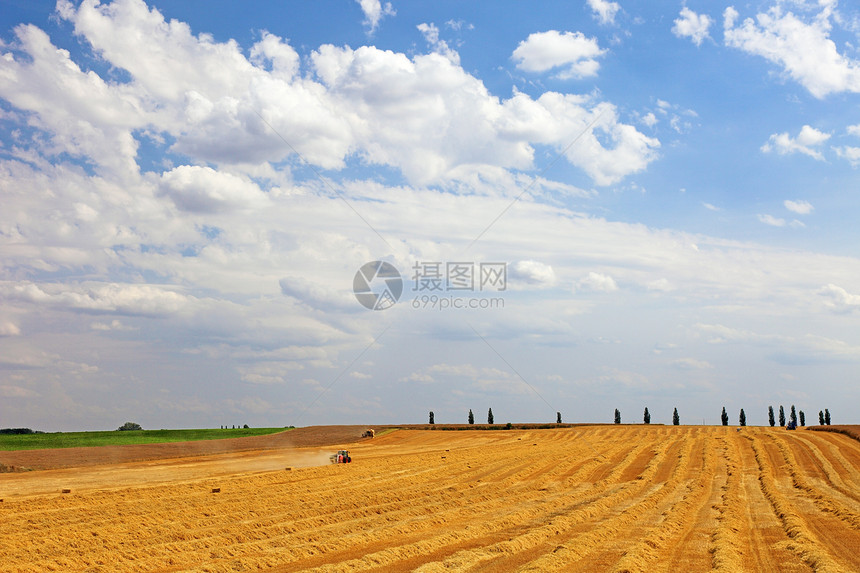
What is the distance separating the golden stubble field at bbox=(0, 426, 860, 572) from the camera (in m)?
18.1

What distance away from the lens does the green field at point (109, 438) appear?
82.8 m

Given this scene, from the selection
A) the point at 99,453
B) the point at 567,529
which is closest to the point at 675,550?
the point at 567,529

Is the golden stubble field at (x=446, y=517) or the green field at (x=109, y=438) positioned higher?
the golden stubble field at (x=446, y=517)

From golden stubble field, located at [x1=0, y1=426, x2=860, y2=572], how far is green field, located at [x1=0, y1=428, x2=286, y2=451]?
41.4m

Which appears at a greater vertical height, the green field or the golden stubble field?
the golden stubble field

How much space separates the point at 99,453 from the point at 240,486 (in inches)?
1548

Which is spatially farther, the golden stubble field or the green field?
the green field

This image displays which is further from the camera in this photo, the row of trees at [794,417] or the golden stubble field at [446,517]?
the row of trees at [794,417]

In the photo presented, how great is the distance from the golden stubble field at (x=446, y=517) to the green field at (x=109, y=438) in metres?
41.4

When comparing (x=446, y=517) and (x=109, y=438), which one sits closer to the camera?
(x=446, y=517)

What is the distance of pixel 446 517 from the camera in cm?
2484

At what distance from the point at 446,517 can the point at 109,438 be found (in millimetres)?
83651

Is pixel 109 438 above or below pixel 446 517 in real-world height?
below

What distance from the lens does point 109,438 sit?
94.2 meters
